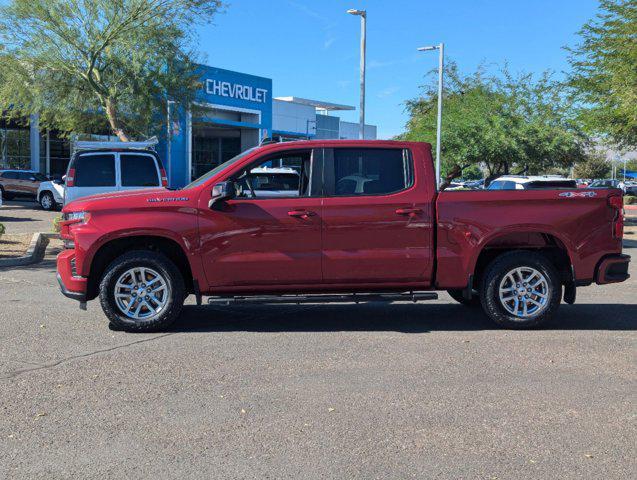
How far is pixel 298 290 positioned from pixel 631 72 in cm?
1736

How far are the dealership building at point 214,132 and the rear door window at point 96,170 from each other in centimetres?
2232

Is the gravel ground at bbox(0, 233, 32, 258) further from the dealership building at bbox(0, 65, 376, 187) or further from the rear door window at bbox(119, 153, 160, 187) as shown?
the dealership building at bbox(0, 65, 376, 187)

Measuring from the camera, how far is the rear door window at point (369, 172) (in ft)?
23.8

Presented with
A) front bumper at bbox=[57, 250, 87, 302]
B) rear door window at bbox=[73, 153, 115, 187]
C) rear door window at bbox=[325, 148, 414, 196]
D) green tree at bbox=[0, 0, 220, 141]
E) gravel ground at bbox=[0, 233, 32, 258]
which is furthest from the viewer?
green tree at bbox=[0, 0, 220, 141]

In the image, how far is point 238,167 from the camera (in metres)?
7.25

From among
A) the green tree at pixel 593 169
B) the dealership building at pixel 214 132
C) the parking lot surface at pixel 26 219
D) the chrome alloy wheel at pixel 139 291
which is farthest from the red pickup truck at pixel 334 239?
the green tree at pixel 593 169

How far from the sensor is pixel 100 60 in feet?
80.0

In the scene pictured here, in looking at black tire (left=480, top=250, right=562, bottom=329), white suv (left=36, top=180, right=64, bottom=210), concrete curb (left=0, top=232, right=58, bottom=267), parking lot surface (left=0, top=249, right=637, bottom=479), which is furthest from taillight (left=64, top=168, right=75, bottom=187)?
white suv (left=36, top=180, right=64, bottom=210)

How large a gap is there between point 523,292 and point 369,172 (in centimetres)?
205

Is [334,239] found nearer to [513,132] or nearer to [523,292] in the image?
[523,292]

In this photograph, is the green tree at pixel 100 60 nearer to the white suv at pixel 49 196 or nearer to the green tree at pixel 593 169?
the white suv at pixel 49 196

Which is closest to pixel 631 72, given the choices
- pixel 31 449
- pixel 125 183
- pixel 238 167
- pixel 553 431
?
pixel 125 183

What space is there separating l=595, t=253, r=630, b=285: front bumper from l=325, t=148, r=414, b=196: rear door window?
2.20 meters

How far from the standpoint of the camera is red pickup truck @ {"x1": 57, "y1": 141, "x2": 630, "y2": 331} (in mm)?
7020
